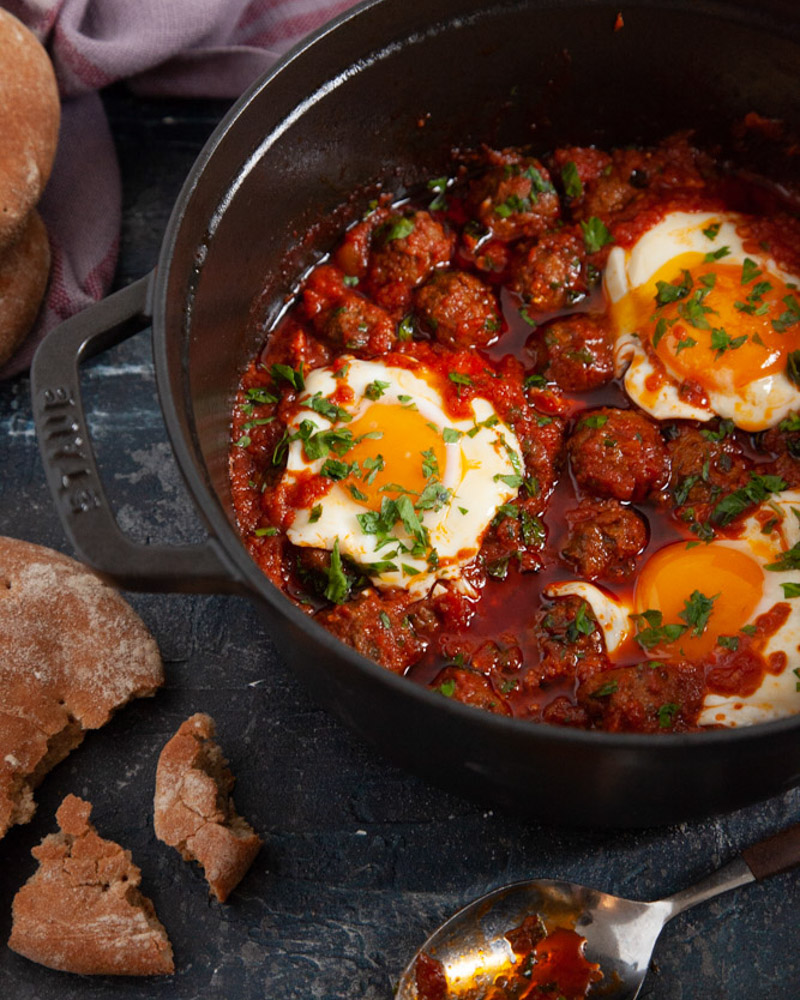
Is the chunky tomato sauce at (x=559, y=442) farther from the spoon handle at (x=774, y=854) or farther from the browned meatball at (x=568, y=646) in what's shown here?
the spoon handle at (x=774, y=854)

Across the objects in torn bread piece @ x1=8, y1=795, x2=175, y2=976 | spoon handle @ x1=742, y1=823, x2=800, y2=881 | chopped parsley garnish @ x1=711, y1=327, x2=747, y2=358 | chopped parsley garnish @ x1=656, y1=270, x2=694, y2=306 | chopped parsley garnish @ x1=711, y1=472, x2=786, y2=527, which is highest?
chopped parsley garnish @ x1=656, y1=270, x2=694, y2=306

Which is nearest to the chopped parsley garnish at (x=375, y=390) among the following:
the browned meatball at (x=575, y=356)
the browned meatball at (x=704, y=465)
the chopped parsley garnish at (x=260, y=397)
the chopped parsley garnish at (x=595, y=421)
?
the chopped parsley garnish at (x=260, y=397)

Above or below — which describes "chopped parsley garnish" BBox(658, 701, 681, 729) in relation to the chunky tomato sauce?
below

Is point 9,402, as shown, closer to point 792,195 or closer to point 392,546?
point 392,546

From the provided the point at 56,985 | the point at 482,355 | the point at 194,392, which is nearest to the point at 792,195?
the point at 482,355

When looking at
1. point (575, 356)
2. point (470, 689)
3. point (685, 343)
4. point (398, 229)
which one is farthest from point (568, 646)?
point (398, 229)

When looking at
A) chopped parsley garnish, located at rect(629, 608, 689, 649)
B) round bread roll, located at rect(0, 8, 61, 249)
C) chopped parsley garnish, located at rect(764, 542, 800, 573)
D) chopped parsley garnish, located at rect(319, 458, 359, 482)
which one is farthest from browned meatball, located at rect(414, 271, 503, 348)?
round bread roll, located at rect(0, 8, 61, 249)

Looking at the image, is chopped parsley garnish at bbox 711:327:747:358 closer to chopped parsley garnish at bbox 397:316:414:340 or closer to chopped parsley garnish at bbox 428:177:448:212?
chopped parsley garnish at bbox 397:316:414:340
